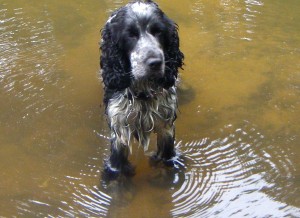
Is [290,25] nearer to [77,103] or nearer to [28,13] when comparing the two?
[77,103]

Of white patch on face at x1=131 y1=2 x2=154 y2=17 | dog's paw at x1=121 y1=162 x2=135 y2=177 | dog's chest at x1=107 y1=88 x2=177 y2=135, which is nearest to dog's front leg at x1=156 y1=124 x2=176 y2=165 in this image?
dog's chest at x1=107 y1=88 x2=177 y2=135

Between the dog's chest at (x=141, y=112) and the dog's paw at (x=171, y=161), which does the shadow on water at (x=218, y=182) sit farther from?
the dog's chest at (x=141, y=112)

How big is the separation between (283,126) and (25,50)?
365 centimetres

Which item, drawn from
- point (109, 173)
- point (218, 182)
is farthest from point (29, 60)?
point (218, 182)

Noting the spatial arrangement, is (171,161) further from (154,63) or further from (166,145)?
(154,63)

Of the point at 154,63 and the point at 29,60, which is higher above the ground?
the point at 154,63

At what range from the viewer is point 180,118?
18.5 feet

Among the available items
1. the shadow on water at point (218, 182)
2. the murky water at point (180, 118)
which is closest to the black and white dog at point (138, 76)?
the shadow on water at point (218, 182)

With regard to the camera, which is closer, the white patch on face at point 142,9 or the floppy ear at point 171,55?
the white patch on face at point 142,9

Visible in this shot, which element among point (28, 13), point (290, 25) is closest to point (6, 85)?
point (28, 13)

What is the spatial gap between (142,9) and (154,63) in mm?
509

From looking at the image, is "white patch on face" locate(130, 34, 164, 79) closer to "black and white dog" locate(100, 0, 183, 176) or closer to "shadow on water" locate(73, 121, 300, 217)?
"black and white dog" locate(100, 0, 183, 176)

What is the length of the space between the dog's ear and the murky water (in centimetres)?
99

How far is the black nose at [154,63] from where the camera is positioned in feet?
13.1
